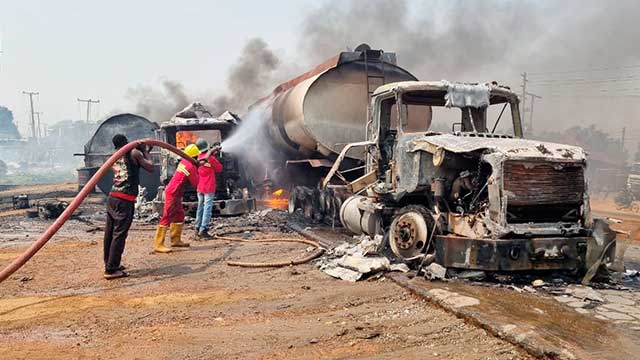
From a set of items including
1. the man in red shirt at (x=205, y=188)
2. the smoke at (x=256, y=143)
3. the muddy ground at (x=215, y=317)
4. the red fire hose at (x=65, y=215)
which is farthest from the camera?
the smoke at (x=256, y=143)

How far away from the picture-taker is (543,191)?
18.0 ft

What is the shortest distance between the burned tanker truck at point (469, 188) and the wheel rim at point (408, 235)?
0.01 meters

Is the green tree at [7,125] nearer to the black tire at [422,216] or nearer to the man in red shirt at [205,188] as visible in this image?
the man in red shirt at [205,188]

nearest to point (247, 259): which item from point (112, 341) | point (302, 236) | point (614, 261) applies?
point (302, 236)

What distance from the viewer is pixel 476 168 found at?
5977 millimetres

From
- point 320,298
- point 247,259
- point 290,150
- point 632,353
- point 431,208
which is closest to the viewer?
point 632,353

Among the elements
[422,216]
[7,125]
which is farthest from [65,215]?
[7,125]

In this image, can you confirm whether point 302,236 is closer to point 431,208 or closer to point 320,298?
point 431,208

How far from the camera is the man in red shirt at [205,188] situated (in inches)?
348

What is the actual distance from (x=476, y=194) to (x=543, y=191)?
0.71m

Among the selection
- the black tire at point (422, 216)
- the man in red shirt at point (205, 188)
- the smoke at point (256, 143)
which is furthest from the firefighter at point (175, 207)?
the smoke at point (256, 143)

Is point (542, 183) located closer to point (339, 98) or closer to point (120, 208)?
point (120, 208)

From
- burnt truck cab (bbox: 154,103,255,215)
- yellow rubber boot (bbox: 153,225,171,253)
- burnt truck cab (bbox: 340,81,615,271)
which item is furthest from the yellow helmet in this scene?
burnt truck cab (bbox: 340,81,615,271)

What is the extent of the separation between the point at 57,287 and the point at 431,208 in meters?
4.45
